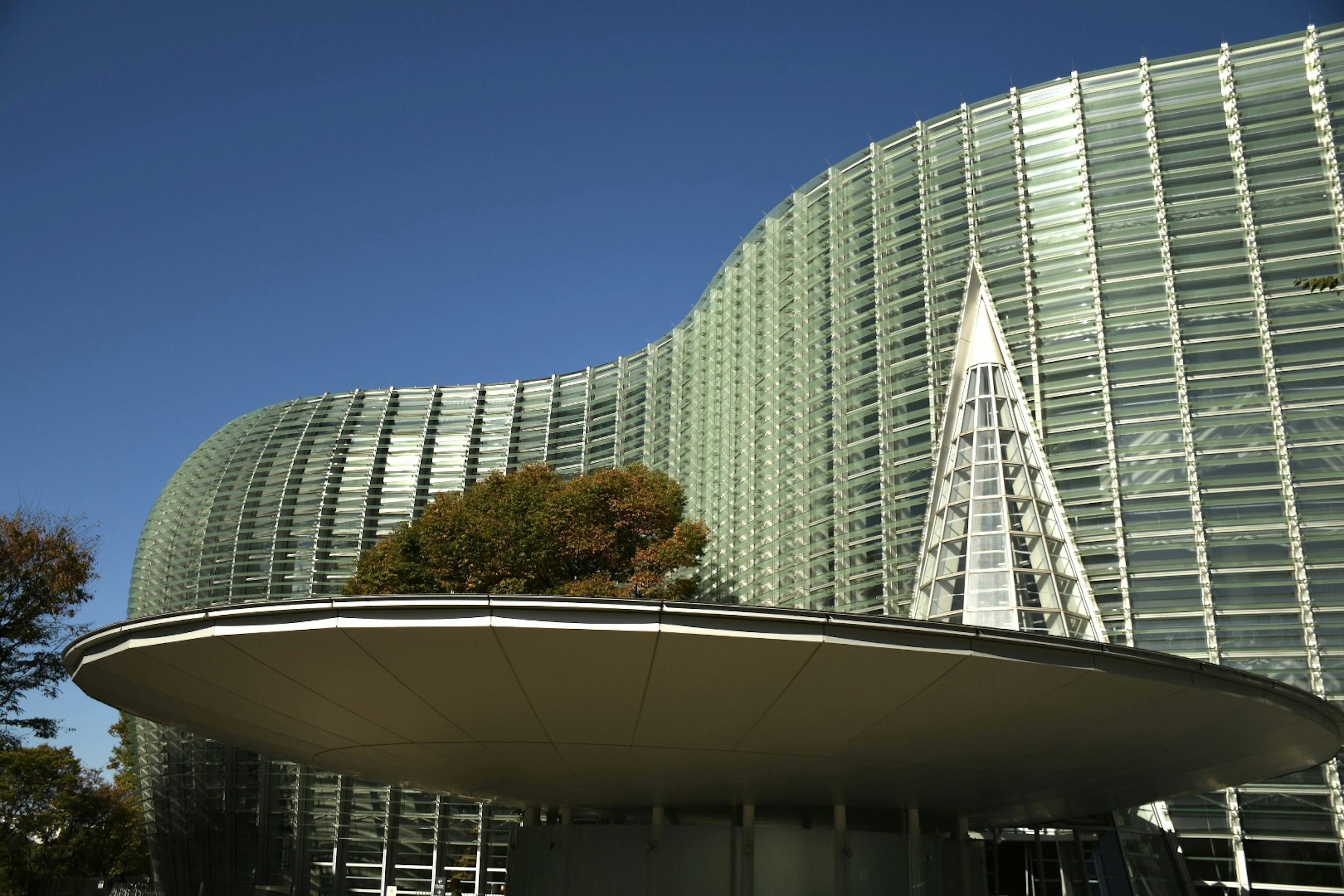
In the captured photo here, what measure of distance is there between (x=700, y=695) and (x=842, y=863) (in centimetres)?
870

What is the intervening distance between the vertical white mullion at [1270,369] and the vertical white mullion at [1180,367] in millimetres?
2089

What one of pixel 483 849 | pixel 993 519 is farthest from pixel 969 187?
pixel 483 849

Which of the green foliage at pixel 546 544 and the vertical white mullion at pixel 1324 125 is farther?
the green foliage at pixel 546 544

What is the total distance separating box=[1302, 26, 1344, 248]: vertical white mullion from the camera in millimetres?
32188

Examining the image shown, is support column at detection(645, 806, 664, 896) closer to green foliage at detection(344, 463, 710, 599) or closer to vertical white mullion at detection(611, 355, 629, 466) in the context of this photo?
green foliage at detection(344, 463, 710, 599)

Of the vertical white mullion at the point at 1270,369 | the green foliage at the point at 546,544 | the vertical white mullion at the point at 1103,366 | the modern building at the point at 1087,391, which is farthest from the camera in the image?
the green foliage at the point at 546,544

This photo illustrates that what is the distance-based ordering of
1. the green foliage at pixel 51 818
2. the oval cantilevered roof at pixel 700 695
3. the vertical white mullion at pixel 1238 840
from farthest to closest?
the green foliage at pixel 51 818 < the vertical white mullion at pixel 1238 840 < the oval cantilevered roof at pixel 700 695

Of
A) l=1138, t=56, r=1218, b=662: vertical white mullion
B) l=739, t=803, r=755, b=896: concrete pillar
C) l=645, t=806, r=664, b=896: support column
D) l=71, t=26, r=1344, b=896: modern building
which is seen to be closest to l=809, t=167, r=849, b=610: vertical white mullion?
l=71, t=26, r=1344, b=896: modern building

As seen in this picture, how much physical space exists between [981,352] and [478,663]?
27909 millimetres

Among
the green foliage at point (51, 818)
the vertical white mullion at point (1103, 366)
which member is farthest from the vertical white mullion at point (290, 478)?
the vertical white mullion at point (1103, 366)

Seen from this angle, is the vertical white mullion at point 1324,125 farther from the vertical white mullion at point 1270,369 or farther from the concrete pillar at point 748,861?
the concrete pillar at point 748,861

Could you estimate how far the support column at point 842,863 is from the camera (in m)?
19.2

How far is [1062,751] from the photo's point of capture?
15.1 m

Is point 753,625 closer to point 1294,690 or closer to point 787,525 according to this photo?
point 1294,690
